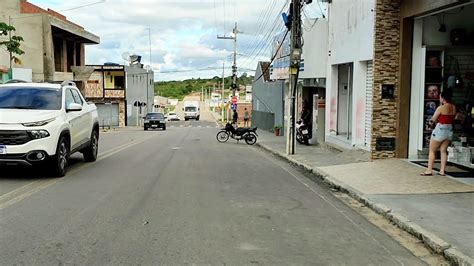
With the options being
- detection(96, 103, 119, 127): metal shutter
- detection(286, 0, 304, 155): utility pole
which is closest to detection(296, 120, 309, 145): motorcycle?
detection(286, 0, 304, 155): utility pole

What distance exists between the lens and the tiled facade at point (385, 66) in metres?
14.5

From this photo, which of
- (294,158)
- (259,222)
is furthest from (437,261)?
(294,158)

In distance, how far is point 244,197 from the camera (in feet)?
31.8

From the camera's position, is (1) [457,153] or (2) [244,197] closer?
(2) [244,197]

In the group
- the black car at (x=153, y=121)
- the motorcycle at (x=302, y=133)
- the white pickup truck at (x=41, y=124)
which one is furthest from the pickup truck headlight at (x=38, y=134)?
the black car at (x=153, y=121)

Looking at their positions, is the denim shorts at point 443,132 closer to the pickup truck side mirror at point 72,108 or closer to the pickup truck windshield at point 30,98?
the pickup truck side mirror at point 72,108

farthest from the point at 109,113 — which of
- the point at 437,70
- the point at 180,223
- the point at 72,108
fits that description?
the point at 180,223

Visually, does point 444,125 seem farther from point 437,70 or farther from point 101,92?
point 101,92

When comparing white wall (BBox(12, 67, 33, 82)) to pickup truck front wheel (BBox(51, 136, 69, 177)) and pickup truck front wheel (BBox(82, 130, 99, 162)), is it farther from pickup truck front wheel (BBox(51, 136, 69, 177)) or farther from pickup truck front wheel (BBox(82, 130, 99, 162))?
pickup truck front wheel (BBox(51, 136, 69, 177))

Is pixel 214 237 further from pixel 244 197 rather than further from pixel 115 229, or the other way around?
pixel 244 197

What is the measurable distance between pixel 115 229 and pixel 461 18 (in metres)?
11.2

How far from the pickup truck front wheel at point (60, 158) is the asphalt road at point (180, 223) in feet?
0.90

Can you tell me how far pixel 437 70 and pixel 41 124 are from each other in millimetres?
10108

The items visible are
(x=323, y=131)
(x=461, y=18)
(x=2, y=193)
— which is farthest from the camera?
(x=323, y=131)
